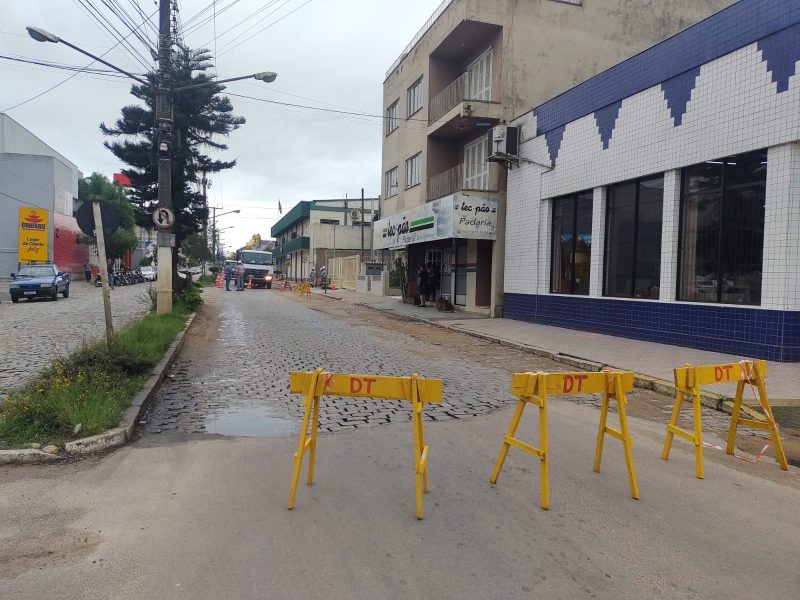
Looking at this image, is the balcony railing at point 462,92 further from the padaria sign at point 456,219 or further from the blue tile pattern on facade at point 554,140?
the blue tile pattern on facade at point 554,140

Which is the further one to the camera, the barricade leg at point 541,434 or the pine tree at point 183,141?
the pine tree at point 183,141

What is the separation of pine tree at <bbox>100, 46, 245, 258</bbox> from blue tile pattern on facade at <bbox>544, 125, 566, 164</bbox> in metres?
10.8

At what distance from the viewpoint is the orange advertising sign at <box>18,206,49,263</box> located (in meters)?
37.9

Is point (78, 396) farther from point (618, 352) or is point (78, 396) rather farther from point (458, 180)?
point (458, 180)

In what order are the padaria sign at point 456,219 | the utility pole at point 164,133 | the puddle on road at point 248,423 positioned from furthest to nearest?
the padaria sign at point 456,219
the utility pole at point 164,133
the puddle on road at point 248,423

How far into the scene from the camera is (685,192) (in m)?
11.6

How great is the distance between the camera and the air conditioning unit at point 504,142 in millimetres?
17141

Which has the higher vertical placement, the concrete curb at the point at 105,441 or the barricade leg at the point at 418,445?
the barricade leg at the point at 418,445

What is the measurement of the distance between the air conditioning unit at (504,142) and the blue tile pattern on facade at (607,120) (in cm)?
353

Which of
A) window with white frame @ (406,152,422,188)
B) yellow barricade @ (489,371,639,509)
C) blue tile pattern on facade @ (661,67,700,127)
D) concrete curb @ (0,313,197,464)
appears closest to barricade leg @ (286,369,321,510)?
yellow barricade @ (489,371,639,509)

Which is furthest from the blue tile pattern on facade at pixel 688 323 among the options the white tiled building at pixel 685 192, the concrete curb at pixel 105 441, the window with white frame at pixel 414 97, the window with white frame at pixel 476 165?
the window with white frame at pixel 414 97

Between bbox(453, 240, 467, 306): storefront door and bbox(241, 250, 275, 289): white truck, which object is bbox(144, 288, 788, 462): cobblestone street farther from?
bbox(241, 250, 275, 289): white truck

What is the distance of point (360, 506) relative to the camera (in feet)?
A: 13.2

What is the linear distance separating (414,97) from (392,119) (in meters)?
3.24
